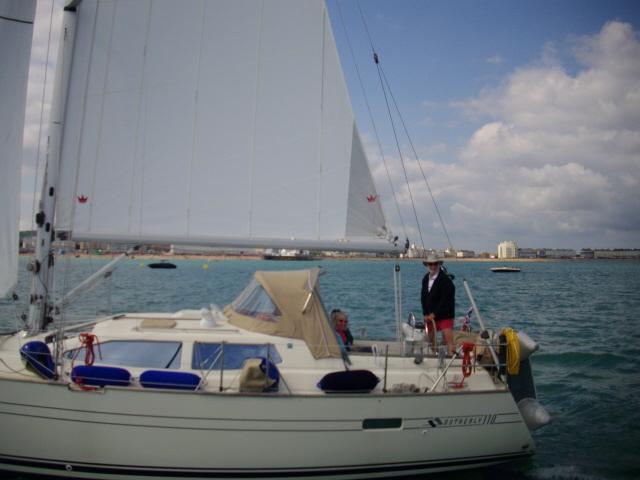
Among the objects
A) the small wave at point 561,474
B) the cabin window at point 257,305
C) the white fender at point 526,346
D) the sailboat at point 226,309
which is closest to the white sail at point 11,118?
the sailboat at point 226,309

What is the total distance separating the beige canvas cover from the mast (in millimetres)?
2770

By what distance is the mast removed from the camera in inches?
249

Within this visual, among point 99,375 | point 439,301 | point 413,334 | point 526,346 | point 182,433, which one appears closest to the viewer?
point 182,433

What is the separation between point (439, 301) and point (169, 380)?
3.97 metres

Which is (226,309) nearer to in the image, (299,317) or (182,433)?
(299,317)

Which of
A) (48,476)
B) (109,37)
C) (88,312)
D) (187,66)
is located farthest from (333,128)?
(88,312)

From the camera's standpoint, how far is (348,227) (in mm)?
6766

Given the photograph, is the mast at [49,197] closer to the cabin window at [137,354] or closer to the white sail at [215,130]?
the white sail at [215,130]

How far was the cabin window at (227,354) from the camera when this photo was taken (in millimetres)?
5680

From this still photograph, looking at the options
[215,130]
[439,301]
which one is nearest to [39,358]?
[215,130]

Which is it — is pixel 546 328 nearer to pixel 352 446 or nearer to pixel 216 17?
pixel 352 446

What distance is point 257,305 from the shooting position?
6.26 metres

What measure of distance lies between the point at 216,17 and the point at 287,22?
1.10 metres

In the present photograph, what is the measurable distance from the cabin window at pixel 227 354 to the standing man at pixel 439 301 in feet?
8.36
